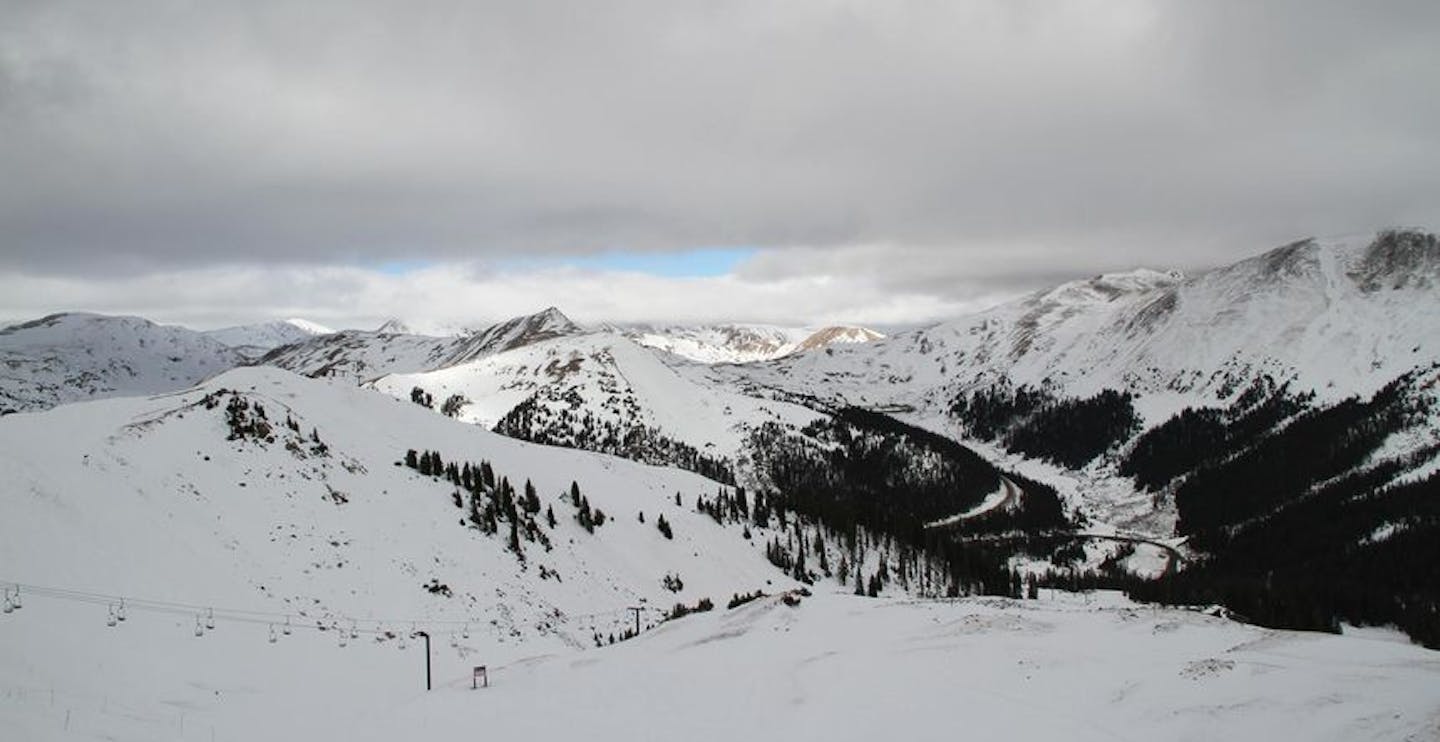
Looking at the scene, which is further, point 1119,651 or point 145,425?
point 145,425

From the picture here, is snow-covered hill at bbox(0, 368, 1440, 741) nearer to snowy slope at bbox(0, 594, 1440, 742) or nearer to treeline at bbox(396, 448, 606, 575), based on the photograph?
snowy slope at bbox(0, 594, 1440, 742)

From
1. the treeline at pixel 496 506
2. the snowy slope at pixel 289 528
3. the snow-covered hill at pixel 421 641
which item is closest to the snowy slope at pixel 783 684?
the snow-covered hill at pixel 421 641

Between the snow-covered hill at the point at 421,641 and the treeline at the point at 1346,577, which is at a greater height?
the snow-covered hill at the point at 421,641

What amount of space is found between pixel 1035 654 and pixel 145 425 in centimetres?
7270

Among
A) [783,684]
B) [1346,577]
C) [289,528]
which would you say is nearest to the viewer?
[783,684]

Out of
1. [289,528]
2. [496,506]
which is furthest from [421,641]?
[496,506]

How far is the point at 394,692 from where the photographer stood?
1671 inches

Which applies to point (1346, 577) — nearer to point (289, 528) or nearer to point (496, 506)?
point (496, 506)

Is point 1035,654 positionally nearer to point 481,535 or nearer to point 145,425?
point 481,535

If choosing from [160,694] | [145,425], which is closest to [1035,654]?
[160,694]

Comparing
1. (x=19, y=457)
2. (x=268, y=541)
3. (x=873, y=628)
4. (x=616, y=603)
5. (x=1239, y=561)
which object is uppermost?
(x=19, y=457)

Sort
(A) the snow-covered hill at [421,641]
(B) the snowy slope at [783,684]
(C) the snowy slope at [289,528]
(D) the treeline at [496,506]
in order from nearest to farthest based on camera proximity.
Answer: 1. (B) the snowy slope at [783,684]
2. (A) the snow-covered hill at [421,641]
3. (C) the snowy slope at [289,528]
4. (D) the treeline at [496,506]

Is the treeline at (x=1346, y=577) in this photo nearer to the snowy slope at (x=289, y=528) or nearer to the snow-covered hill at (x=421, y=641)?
the snow-covered hill at (x=421, y=641)

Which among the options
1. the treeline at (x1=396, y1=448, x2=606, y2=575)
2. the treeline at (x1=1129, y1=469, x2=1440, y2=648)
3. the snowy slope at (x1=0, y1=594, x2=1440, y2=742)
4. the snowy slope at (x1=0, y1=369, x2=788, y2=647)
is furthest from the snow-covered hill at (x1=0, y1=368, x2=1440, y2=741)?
the treeline at (x1=1129, y1=469, x2=1440, y2=648)
